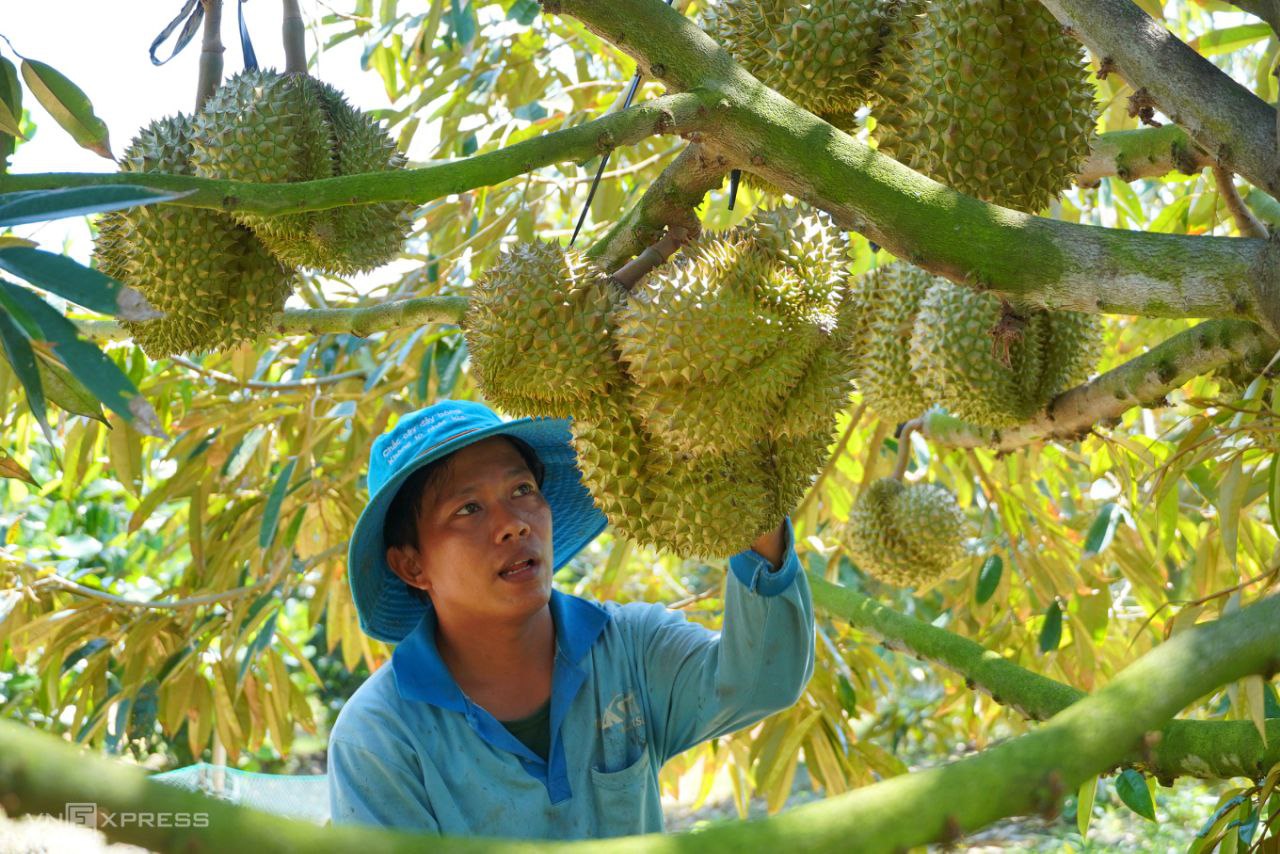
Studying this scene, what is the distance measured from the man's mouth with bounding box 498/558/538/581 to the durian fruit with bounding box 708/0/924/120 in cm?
84

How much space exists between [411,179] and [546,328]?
27 centimetres

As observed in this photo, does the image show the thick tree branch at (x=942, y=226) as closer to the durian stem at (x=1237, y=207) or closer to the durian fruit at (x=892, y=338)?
the durian stem at (x=1237, y=207)

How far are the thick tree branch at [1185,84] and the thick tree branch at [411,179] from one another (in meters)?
0.39

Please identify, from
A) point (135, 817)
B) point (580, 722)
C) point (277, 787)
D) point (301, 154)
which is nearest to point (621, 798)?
point (580, 722)

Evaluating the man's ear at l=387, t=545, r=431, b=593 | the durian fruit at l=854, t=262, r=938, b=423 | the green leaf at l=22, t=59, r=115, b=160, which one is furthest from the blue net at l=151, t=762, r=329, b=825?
the green leaf at l=22, t=59, r=115, b=160

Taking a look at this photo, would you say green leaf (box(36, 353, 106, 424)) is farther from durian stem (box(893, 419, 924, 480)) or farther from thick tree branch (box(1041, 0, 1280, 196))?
durian stem (box(893, 419, 924, 480))

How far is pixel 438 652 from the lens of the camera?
6.31 feet

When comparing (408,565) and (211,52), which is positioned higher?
(211,52)

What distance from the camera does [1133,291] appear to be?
0.92 metres

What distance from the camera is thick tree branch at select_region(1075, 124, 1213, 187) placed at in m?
1.50

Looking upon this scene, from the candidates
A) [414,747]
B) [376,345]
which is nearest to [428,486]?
[414,747]

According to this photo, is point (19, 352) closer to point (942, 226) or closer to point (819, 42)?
point (942, 226)

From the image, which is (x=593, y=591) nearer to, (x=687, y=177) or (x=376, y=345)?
(x=376, y=345)

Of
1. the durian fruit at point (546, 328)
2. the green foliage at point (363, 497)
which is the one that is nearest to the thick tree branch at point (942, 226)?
the durian fruit at point (546, 328)
